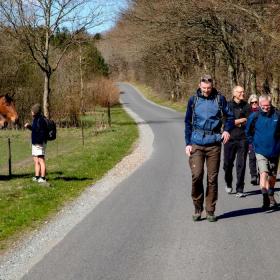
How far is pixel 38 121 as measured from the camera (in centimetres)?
1223

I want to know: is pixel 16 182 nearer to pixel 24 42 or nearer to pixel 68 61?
pixel 24 42

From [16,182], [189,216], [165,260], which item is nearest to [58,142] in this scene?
[16,182]

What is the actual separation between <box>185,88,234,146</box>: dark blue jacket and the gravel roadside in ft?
7.67

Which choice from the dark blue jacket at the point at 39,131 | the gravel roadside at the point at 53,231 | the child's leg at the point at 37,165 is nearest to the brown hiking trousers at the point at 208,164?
the gravel roadside at the point at 53,231

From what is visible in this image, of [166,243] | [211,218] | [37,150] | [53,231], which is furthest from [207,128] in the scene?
[37,150]

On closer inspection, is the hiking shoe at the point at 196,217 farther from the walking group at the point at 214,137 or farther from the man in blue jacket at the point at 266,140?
the man in blue jacket at the point at 266,140

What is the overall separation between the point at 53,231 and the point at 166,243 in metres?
1.86

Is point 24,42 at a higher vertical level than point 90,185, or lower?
higher

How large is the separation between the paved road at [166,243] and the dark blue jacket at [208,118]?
1262 millimetres

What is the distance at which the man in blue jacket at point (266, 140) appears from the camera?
8.59 m

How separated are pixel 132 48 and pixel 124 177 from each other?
40.3m

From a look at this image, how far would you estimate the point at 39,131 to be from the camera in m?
12.2

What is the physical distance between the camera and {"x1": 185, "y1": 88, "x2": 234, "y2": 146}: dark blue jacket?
25.0 feet

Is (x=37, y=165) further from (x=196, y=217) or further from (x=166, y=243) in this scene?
(x=166, y=243)
